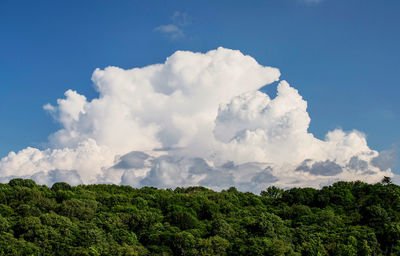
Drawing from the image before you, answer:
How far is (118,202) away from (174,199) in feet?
76.0

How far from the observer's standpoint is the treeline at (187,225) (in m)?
105

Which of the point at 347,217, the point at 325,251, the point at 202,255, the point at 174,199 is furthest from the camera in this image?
the point at 174,199

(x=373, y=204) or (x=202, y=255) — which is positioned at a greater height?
(x=373, y=204)

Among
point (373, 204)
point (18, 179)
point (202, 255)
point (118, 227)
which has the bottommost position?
point (202, 255)

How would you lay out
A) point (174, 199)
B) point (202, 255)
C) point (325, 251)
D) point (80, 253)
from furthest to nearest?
point (174, 199), point (325, 251), point (202, 255), point (80, 253)

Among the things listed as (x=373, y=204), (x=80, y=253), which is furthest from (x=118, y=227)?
(x=373, y=204)

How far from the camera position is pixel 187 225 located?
129375mm

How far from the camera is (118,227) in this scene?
12069 centimetres

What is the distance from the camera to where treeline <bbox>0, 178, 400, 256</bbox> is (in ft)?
344

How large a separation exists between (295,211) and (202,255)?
65.7 metres

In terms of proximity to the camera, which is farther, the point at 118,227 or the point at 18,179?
the point at 18,179

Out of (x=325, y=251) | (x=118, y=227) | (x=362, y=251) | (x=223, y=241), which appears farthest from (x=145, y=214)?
(x=362, y=251)

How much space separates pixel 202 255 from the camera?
10412cm

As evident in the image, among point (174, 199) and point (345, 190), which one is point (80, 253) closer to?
point (174, 199)
